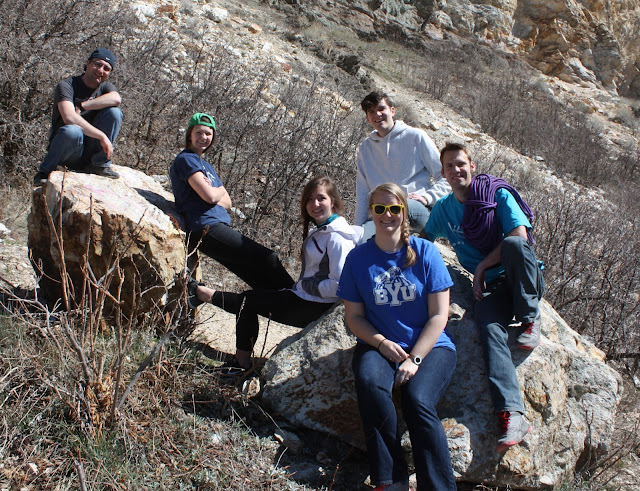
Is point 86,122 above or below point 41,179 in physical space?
above

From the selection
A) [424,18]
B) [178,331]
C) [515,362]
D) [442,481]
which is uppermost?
[424,18]

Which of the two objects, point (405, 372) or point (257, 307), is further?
point (257, 307)

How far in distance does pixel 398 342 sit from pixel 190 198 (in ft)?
5.79

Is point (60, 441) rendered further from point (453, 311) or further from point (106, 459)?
point (453, 311)

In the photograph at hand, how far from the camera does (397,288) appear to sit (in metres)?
2.71

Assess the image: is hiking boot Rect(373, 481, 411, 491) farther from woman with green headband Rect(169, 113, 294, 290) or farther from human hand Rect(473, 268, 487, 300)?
woman with green headband Rect(169, 113, 294, 290)

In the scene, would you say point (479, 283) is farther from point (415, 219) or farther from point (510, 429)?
point (510, 429)

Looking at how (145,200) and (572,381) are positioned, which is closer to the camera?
(572,381)

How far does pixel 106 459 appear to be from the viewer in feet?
7.44

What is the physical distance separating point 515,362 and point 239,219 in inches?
147

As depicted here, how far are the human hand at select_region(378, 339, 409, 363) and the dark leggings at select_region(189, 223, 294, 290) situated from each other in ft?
4.05

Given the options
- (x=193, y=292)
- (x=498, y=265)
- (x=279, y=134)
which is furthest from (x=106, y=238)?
(x=279, y=134)

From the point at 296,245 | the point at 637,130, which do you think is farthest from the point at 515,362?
the point at 637,130

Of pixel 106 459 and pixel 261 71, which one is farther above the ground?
pixel 261 71
